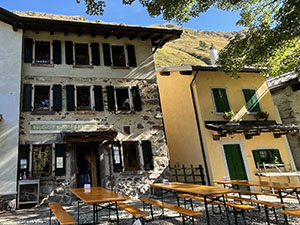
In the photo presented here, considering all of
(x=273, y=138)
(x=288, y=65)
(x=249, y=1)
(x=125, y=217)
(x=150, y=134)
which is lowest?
(x=125, y=217)

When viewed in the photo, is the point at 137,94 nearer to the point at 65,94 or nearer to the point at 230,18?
the point at 65,94

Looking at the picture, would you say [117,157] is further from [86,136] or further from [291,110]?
[291,110]

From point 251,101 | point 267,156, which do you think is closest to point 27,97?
point 251,101

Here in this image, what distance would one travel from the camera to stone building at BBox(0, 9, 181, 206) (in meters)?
8.32

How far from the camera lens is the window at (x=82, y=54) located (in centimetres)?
1041

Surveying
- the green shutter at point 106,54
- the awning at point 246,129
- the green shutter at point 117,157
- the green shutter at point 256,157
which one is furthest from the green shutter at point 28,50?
the green shutter at point 256,157

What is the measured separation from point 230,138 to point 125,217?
6504 mm

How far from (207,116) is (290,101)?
5.89 metres

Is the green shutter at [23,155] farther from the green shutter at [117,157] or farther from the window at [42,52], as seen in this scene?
the window at [42,52]

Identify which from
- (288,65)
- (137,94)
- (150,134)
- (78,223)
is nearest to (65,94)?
(137,94)

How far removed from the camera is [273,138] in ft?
35.8

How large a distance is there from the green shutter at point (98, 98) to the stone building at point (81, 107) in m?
0.04

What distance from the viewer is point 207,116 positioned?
34.2 feet

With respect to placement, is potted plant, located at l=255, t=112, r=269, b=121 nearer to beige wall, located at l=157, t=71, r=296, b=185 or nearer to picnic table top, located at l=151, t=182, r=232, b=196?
beige wall, located at l=157, t=71, r=296, b=185
